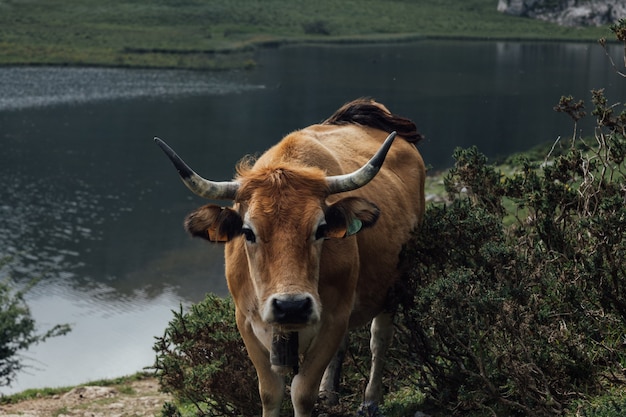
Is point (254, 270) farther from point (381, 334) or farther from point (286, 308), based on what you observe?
point (381, 334)

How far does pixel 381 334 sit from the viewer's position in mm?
8422

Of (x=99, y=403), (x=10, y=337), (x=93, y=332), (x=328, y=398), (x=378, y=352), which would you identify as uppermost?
(x=378, y=352)

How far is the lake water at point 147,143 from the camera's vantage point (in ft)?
86.5

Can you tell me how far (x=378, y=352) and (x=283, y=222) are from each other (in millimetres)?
2674

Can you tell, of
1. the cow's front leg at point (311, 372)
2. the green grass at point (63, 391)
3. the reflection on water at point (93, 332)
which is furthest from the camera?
the reflection on water at point (93, 332)

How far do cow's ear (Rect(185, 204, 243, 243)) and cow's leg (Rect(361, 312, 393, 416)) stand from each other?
2304mm

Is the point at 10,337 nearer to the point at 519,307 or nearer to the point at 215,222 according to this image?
the point at 215,222

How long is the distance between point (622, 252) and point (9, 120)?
175 feet

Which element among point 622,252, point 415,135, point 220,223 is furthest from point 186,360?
point 622,252

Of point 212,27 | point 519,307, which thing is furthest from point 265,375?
point 212,27

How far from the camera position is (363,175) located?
6.51 meters

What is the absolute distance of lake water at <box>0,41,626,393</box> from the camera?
1038 inches

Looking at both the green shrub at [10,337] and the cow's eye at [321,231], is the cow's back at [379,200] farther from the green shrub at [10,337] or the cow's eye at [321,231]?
the green shrub at [10,337]

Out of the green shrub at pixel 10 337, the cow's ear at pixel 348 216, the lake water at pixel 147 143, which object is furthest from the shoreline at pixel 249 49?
the cow's ear at pixel 348 216
